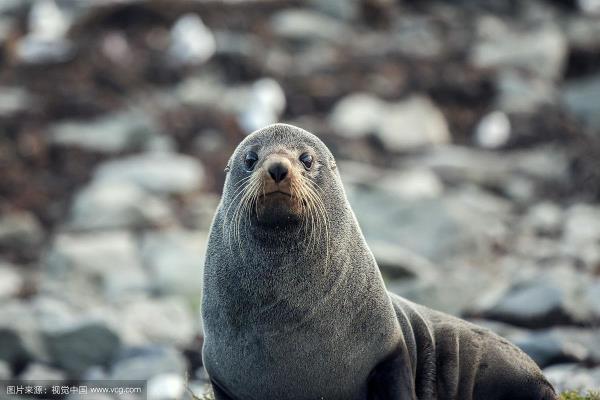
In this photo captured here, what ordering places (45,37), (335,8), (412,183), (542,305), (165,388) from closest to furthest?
1. (165,388)
2. (542,305)
3. (412,183)
4. (45,37)
5. (335,8)

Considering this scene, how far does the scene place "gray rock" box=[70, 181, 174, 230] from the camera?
17984 millimetres

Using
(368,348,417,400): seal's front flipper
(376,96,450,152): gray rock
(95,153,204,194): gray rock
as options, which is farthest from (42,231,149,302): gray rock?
(368,348,417,400): seal's front flipper

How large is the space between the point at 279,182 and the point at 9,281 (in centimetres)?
1226

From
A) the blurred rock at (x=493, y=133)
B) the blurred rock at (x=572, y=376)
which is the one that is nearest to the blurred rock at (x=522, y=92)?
the blurred rock at (x=493, y=133)

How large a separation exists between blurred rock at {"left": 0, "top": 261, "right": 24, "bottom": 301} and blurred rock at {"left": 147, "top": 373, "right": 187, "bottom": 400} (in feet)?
17.5

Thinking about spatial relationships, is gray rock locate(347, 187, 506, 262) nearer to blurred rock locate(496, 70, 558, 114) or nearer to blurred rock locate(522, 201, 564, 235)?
blurred rock locate(522, 201, 564, 235)

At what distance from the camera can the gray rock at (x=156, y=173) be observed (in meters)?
19.5

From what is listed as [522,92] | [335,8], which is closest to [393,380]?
[522,92]

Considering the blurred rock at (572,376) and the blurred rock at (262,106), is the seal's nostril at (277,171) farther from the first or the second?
the blurred rock at (262,106)

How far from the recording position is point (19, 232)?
18.5m

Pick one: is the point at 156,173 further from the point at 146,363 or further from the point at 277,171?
the point at 277,171

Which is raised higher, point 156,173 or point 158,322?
point 158,322

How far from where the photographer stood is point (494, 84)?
2514 cm

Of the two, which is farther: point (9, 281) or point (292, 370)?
point (9, 281)
